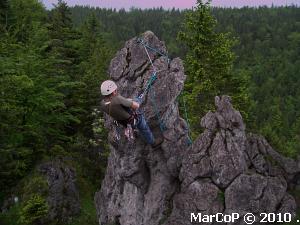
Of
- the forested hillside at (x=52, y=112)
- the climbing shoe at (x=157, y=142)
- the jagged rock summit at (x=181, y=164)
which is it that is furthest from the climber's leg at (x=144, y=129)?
the forested hillside at (x=52, y=112)

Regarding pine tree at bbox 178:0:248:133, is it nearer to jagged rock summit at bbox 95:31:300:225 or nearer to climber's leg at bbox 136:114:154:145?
jagged rock summit at bbox 95:31:300:225

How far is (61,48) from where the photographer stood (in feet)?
108

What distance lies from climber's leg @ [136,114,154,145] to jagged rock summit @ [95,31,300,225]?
63 centimetres

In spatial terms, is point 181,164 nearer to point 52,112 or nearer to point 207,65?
point 52,112

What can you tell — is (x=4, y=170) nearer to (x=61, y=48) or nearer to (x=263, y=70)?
(x=61, y=48)

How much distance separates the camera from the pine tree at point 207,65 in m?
30.2

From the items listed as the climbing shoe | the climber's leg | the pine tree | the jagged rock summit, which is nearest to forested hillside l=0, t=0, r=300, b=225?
the pine tree

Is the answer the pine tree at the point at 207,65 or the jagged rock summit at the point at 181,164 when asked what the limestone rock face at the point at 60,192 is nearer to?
the jagged rock summit at the point at 181,164

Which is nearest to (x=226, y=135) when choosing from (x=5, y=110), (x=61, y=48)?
(x=5, y=110)

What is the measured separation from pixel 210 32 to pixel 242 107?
19.7 ft

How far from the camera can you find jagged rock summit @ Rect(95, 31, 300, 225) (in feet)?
48.5

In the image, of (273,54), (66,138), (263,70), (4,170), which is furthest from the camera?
(273,54)

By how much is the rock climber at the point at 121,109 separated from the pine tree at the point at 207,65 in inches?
597

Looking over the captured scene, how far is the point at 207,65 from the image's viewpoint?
102 ft
